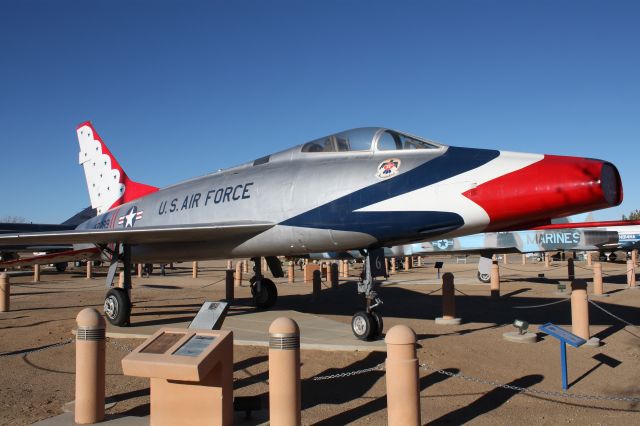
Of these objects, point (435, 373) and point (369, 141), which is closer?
point (435, 373)

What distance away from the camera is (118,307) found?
1055 centimetres

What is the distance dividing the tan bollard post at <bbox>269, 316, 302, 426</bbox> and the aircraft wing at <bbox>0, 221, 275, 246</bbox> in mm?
4725

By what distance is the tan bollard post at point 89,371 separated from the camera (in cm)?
489

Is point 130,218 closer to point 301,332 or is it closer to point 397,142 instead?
point 301,332

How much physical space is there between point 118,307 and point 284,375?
24.0 ft

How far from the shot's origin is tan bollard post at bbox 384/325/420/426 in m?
4.31

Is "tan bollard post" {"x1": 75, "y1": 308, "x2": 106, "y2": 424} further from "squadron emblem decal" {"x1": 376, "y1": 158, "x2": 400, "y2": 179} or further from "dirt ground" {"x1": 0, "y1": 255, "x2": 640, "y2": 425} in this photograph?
"squadron emblem decal" {"x1": 376, "y1": 158, "x2": 400, "y2": 179}

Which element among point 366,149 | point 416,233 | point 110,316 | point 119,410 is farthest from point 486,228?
point 110,316

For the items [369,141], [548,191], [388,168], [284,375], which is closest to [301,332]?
[388,168]

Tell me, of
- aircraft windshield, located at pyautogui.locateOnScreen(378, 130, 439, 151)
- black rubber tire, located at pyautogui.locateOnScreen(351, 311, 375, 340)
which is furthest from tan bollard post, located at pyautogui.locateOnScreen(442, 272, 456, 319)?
aircraft windshield, located at pyautogui.locateOnScreen(378, 130, 439, 151)

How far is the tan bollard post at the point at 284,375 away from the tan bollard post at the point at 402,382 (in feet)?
2.57

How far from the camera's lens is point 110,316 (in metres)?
10.7

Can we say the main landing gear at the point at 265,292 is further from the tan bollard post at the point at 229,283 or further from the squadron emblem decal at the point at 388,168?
the squadron emblem decal at the point at 388,168

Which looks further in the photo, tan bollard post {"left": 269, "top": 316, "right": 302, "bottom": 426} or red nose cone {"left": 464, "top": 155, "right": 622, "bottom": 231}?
red nose cone {"left": 464, "top": 155, "right": 622, "bottom": 231}
